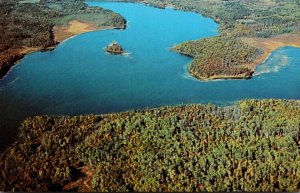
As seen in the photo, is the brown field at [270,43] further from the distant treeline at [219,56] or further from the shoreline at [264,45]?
the distant treeline at [219,56]

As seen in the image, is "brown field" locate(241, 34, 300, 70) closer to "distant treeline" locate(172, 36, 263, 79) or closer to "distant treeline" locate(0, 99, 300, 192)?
"distant treeline" locate(172, 36, 263, 79)

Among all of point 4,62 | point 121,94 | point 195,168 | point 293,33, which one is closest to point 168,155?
point 195,168

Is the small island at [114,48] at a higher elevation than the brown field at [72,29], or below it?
below

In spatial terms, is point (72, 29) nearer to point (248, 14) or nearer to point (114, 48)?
point (114, 48)

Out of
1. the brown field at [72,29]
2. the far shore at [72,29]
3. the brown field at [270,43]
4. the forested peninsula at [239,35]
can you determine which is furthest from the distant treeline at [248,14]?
the brown field at [72,29]

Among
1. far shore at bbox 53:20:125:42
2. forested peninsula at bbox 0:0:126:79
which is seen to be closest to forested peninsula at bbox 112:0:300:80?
forested peninsula at bbox 0:0:126:79

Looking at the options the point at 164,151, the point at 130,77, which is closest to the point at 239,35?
the point at 130,77
